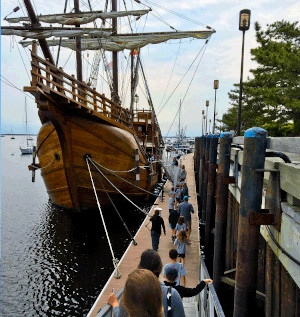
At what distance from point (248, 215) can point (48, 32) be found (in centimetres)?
1276

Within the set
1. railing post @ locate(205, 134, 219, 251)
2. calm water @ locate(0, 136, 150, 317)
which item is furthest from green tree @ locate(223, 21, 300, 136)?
calm water @ locate(0, 136, 150, 317)

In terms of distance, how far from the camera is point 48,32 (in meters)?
12.7

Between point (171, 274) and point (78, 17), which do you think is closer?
point (171, 274)

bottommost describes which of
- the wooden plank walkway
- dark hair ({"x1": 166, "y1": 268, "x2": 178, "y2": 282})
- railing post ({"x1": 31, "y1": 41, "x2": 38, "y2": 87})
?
the wooden plank walkway

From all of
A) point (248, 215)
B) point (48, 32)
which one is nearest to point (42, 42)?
point (48, 32)

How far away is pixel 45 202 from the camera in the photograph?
21.0 meters

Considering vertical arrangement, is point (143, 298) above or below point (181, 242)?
above

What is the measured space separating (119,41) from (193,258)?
15.7m

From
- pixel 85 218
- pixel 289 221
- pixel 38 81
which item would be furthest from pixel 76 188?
pixel 289 221

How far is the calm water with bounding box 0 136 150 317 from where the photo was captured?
294 inches

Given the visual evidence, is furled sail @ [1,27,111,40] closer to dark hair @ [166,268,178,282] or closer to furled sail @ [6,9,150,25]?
furled sail @ [6,9,150,25]

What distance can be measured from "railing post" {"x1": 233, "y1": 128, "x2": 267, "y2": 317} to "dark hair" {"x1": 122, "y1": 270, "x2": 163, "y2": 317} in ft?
8.65

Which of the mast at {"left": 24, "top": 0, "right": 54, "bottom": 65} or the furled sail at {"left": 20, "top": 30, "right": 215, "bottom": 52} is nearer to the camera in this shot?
the mast at {"left": 24, "top": 0, "right": 54, "bottom": 65}

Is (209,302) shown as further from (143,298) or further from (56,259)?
(56,259)
